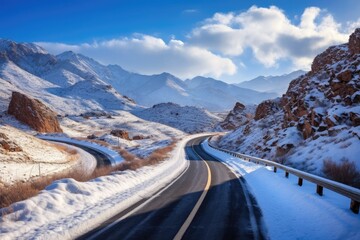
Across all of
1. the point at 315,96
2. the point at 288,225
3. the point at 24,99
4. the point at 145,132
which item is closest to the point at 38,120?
the point at 24,99

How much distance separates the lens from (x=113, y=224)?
25.2 feet

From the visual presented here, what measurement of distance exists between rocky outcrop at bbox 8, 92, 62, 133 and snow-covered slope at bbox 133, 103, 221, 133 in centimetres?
6004

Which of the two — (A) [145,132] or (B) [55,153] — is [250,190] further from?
(A) [145,132]

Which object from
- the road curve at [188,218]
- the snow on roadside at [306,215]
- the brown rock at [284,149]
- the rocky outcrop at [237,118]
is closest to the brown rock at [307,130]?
the brown rock at [284,149]

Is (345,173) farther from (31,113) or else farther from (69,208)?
(31,113)

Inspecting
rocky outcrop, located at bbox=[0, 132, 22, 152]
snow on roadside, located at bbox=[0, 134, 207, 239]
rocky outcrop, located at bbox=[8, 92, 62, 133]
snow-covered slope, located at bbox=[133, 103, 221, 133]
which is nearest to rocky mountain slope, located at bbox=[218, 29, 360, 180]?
snow on roadside, located at bbox=[0, 134, 207, 239]

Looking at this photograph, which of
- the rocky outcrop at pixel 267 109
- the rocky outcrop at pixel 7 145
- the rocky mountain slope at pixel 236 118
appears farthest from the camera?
the rocky mountain slope at pixel 236 118

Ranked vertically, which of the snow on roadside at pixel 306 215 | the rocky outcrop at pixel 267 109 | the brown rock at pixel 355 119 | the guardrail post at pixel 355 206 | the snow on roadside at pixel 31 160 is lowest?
the snow on roadside at pixel 31 160

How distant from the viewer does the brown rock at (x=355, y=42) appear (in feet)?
95.6

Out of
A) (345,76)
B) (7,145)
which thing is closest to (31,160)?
(7,145)

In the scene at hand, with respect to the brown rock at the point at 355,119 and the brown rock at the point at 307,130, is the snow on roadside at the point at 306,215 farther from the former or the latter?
the brown rock at the point at 307,130

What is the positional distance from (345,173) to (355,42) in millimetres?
22608

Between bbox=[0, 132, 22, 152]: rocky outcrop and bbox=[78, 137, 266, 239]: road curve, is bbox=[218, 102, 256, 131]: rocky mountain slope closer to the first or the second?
bbox=[0, 132, 22, 152]: rocky outcrop

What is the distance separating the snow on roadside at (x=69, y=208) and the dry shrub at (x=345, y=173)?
27.9ft
